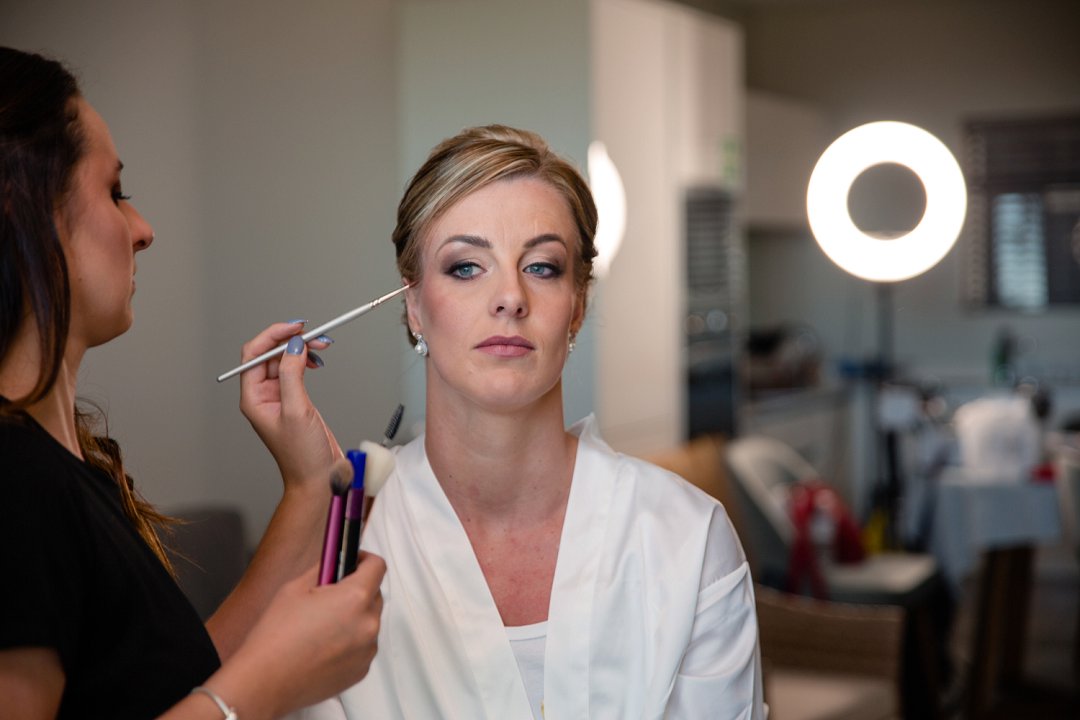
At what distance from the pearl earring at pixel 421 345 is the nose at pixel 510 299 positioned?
0.32 feet

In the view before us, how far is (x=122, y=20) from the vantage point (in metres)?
1.09

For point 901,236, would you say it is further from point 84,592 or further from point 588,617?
point 84,592

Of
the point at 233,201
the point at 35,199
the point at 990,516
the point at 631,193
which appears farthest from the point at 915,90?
the point at 35,199

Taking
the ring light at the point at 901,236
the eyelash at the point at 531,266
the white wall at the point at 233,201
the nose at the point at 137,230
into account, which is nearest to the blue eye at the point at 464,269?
the eyelash at the point at 531,266

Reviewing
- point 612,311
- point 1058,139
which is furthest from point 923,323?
point 612,311

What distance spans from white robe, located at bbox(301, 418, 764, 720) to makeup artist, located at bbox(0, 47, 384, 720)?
0.89ft

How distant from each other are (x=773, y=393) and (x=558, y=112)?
4.47 m

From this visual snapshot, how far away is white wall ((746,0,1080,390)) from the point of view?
5.91 m

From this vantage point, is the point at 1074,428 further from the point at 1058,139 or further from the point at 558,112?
the point at 558,112

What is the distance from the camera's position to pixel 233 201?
3.87 ft

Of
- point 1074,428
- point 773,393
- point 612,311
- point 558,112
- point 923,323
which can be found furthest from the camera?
point 923,323

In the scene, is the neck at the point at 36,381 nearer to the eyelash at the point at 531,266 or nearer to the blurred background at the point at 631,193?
the blurred background at the point at 631,193

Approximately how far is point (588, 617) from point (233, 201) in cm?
53

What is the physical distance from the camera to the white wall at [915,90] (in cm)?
591
